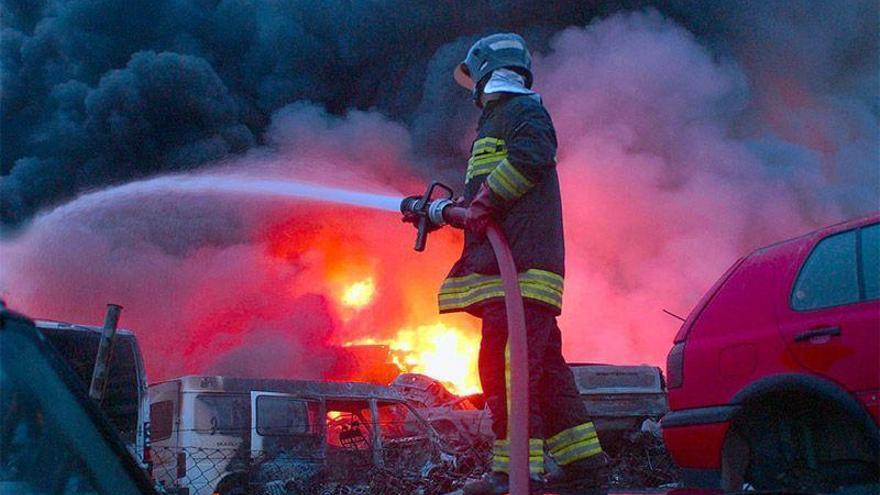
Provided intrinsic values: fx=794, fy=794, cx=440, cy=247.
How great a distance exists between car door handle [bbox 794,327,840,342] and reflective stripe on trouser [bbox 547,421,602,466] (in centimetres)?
104

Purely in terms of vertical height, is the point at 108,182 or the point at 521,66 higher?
the point at 108,182

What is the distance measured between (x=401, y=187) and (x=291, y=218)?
10.8 ft

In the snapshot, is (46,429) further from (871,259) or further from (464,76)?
(871,259)

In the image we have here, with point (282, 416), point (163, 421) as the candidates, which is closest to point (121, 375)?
point (163, 421)

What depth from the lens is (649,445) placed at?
6.81m

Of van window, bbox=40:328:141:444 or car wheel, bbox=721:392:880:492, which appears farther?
van window, bbox=40:328:141:444

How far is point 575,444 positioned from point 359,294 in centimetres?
1947

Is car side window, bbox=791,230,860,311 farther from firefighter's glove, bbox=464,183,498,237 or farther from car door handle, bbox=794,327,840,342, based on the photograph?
firefighter's glove, bbox=464,183,498,237

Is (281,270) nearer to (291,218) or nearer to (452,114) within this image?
(291,218)

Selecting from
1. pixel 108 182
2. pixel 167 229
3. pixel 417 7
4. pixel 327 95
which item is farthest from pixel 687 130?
pixel 108 182

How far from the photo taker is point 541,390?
9.53 ft

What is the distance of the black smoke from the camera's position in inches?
802

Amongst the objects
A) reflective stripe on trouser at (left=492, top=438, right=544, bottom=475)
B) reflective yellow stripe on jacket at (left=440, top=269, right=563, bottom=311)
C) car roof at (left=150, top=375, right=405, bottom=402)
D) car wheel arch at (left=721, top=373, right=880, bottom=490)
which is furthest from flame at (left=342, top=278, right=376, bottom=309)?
reflective stripe on trouser at (left=492, top=438, right=544, bottom=475)

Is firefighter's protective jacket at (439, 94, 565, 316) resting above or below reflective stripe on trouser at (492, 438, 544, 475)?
above
